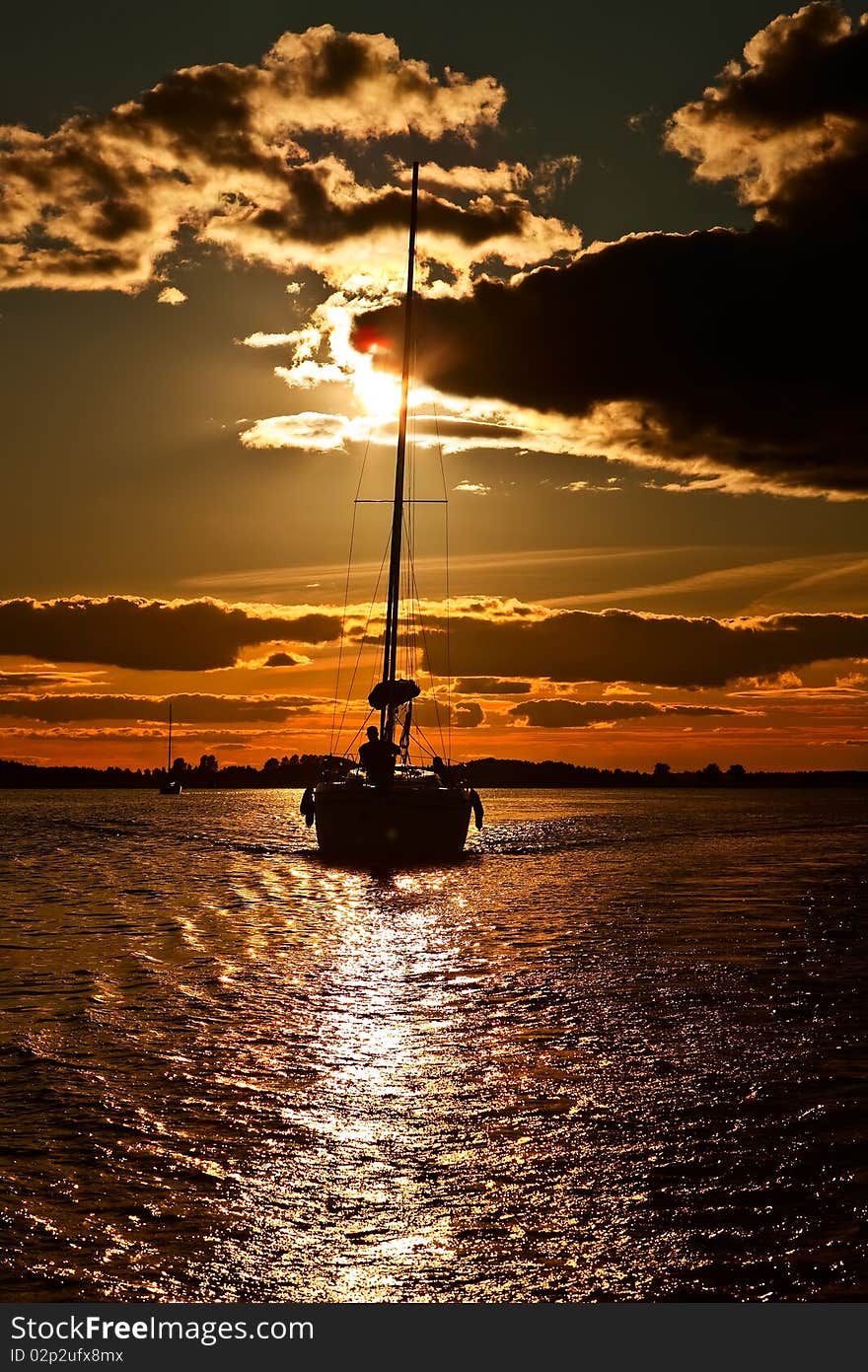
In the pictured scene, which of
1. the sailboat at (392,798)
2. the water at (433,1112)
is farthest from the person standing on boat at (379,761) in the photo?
the water at (433,1112)

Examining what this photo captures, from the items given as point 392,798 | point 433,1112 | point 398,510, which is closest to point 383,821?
point 392,798

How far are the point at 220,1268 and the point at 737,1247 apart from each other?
388 centimetres

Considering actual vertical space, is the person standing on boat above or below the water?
above

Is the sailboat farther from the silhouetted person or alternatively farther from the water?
the water

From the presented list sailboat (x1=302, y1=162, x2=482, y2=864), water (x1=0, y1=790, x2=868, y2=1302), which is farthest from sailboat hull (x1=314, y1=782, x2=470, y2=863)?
water (x1=0, y1=790, x2=868, y2=1302)

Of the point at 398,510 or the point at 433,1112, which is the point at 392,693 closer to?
the point at 398,510

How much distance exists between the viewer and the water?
29.8ft

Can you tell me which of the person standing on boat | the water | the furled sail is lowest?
the water

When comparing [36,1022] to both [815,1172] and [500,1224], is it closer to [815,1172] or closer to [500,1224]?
[500,1224]

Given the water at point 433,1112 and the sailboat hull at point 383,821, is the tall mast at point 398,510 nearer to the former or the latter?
the sailboat hull at point 383,821

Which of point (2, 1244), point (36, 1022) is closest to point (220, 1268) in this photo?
point (2, 1244)

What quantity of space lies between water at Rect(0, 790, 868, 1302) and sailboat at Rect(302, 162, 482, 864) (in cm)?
1336

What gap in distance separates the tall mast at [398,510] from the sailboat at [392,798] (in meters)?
0.04

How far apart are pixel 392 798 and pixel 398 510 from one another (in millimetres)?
14212
